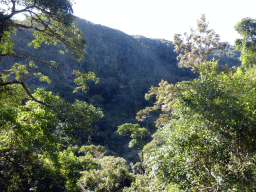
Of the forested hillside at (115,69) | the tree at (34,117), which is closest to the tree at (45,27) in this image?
the tree at (34,117)

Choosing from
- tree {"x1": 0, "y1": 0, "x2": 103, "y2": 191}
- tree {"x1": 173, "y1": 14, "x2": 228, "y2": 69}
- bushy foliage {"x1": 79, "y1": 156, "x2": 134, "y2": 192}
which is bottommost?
bushy foliage {"x1": 79, "y1": 156, "x2": 134, "y2": 192}

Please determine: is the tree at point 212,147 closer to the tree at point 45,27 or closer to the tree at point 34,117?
the tree at point 34,117

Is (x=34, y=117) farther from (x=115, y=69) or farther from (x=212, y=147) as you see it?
(x=115, y=69)

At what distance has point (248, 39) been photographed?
1573cm

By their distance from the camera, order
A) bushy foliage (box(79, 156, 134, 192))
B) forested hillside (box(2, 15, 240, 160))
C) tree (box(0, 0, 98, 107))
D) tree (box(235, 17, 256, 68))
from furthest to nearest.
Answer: forested hillside (box(2, 15, 240, 160)), tree (box(235, 17, 256, 68)), bushy foliage (box(79, 156, 134, 192)), tree (box(0, 0, 98, 107))

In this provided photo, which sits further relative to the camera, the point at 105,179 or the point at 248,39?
the point at 248,39

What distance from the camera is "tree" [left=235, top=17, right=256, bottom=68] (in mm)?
15249

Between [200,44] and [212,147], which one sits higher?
[200,44]

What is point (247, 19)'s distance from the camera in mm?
15406

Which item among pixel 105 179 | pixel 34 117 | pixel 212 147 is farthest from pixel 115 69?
pixel 212 147

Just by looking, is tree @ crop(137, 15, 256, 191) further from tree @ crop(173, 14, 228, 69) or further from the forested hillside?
the forested hillside

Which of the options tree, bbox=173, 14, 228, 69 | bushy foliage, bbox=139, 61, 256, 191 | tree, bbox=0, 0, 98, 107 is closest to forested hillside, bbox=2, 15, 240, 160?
tree, bbox=173, 14, 228, 69

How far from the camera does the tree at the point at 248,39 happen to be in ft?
50.0

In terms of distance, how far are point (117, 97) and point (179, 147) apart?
4180 centimetres
